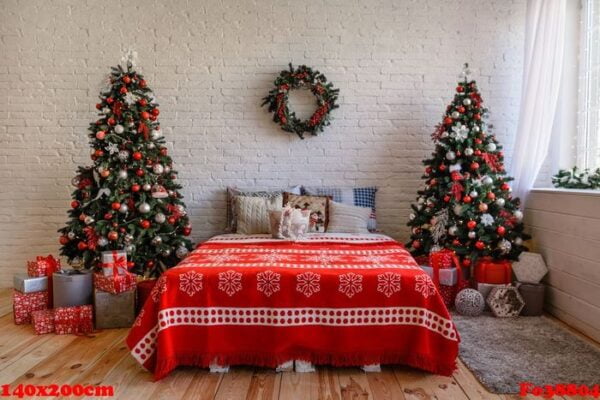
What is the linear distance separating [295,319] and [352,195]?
200 centimetres

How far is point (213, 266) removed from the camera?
280 cm

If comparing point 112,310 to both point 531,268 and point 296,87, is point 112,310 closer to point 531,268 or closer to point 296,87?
point 296,87

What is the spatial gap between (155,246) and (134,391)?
1.71m

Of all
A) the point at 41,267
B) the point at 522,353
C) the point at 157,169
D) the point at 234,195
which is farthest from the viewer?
the point at 234,195

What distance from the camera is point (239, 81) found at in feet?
14.9

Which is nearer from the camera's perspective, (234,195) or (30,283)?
(30,283)

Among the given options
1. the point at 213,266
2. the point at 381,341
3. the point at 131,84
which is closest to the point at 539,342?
the point at 381,341

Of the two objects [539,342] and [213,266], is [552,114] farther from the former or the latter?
[213,266]

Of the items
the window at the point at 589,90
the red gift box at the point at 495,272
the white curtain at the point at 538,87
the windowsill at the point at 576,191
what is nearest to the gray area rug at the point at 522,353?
the red gift box at the point at 495,272

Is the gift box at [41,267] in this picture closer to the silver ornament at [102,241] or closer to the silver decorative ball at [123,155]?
the silver ornament at [102,241]

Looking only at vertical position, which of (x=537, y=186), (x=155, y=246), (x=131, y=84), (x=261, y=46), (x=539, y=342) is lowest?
(x=539, y=342)

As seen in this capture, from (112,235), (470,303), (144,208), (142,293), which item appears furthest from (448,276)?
(112,235)

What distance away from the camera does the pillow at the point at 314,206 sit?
4.07m

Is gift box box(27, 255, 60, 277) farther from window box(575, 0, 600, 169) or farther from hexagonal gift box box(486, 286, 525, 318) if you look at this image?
window box(575, 0, 600, 169)
